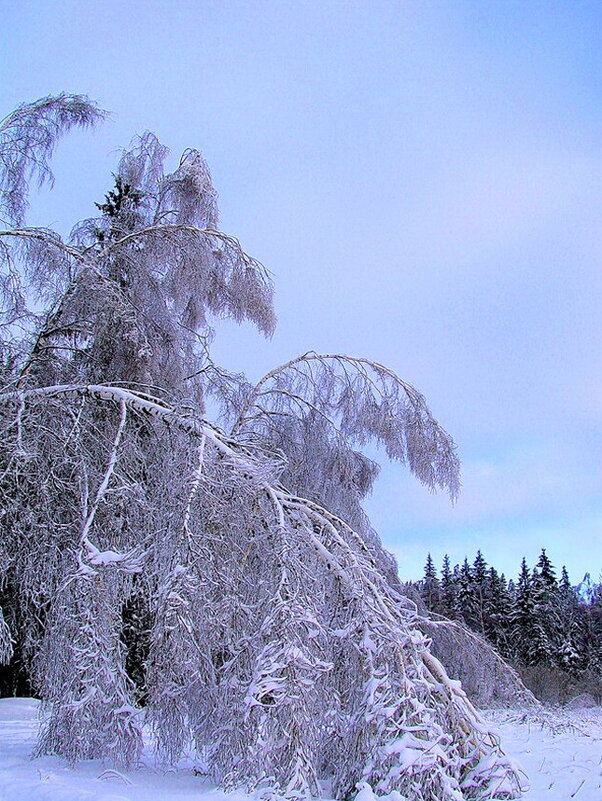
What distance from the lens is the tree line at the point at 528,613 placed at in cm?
2733

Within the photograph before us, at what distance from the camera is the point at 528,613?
96.7 feet

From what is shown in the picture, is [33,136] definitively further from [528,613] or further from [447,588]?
[447,588]

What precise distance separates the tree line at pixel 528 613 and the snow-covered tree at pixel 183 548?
2078 cm

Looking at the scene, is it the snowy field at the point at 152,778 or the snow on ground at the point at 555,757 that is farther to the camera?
the snow on ground at the point at 555,757

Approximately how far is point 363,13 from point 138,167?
331cm

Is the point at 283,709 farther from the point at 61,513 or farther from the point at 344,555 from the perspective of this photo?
the point at 61,513

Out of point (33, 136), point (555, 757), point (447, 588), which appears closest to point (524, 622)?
point (447, 588)

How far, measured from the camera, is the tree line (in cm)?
2733

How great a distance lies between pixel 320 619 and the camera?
4055mm

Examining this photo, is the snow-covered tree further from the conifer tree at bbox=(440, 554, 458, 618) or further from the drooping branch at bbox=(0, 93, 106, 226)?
the conifer tree at bbox=(440, 554, 458, 618)

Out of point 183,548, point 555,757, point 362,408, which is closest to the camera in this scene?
point 183,548

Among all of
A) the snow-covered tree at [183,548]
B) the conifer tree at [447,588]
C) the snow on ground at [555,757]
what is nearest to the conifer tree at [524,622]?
the conifer tree at [447,588]

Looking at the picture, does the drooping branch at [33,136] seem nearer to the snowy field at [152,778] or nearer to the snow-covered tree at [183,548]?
the snow-covered tree at [183,548]

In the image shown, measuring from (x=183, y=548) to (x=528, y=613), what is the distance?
1142 inches
